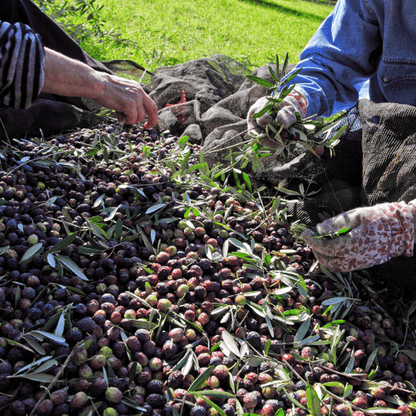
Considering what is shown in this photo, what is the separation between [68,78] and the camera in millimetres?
1761

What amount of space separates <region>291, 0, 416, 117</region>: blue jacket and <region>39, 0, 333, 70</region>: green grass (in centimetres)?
201

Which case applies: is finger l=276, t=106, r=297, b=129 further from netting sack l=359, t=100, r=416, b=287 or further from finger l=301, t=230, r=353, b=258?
finger l=301, t=230, r=353, b=258

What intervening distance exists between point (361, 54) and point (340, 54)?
129 mm

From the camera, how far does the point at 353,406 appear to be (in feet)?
3.91

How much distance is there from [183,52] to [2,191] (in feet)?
13.8

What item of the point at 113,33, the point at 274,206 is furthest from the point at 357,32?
the point at 113,33

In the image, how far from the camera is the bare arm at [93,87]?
172cm

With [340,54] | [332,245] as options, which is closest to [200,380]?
[332,245]

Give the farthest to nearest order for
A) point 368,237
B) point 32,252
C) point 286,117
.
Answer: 1. point 286,117
2. point 368,237
3. point 32,252

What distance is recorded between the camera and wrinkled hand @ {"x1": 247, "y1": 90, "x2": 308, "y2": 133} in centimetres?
170

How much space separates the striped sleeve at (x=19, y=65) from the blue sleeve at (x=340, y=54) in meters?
1.32

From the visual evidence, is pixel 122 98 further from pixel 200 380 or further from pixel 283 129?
pixel 200 380

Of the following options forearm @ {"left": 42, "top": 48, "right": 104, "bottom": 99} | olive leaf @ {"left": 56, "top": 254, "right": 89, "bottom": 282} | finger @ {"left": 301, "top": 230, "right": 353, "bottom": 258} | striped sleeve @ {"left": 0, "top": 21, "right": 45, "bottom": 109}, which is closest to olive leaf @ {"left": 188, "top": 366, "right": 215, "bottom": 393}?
olive leaf @ {"left": 56, "top": 254, "right": 89, "bottom": 282}

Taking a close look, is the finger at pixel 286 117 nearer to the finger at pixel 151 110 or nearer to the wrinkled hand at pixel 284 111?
the wrinkled hand at pixel 284 111
